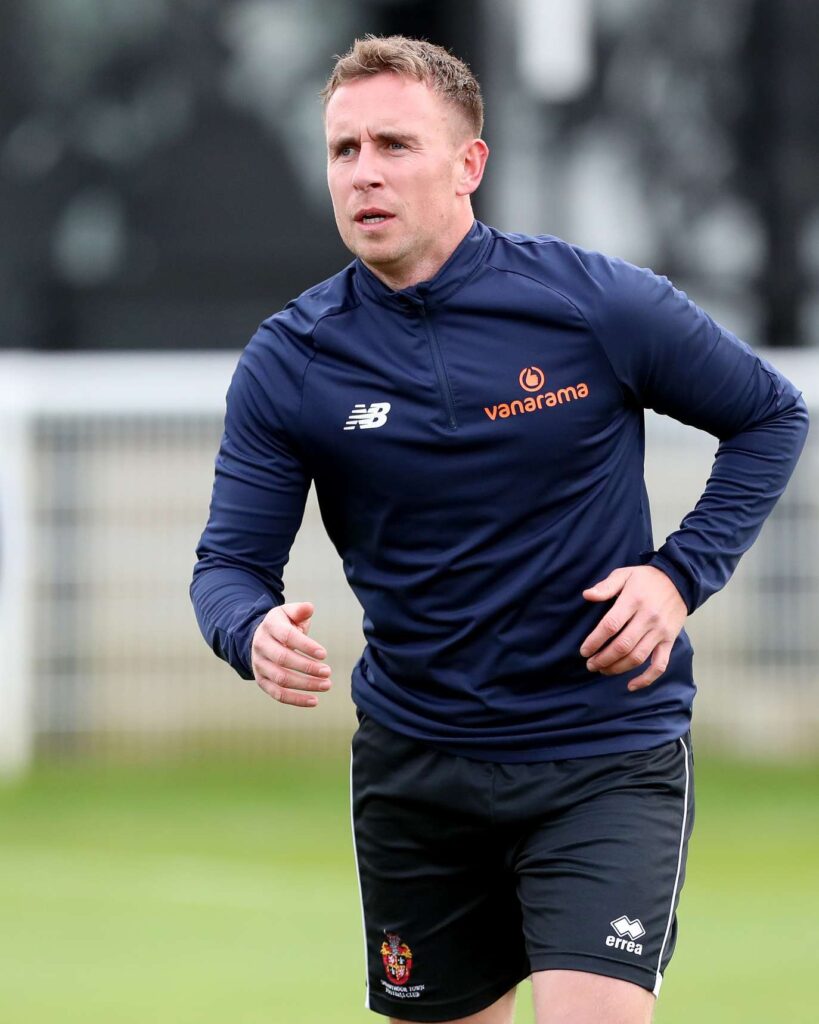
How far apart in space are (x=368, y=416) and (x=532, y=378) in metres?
0.32

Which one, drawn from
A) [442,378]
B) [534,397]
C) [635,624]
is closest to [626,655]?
[635,624]

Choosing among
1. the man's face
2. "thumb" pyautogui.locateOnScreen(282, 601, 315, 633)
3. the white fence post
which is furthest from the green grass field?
the man's face

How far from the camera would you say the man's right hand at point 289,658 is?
369 cm

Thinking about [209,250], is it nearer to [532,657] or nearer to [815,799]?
[815,799]

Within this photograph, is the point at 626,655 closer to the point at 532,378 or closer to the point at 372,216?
the point at 532,378

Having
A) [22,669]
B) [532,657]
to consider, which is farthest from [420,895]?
[22,669]

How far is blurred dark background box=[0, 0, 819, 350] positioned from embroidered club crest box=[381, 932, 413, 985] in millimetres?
6828

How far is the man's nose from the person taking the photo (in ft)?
13.3

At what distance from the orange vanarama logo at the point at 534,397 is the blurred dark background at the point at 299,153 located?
693 centimetres

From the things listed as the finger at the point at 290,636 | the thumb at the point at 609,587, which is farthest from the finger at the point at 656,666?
the finger at the point at 290,636

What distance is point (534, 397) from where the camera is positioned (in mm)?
4098

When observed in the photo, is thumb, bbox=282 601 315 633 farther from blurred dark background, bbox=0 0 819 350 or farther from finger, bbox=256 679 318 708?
blurred dark background, bbox=0 0 819 350

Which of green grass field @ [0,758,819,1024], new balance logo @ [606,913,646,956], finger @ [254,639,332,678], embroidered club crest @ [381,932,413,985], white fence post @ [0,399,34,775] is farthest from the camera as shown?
white fence post @ [0,399,34,775]

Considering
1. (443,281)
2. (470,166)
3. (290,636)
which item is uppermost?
(470,166)
